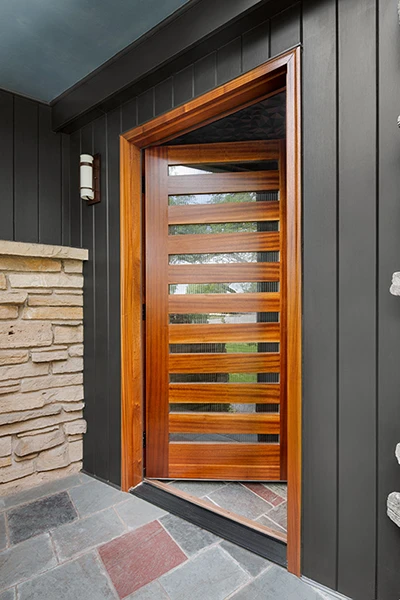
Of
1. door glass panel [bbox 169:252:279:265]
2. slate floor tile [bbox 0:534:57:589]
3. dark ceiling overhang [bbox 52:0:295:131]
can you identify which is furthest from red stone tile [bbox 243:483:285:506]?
dark ceiling overhang [bbox 52:0:295:131]

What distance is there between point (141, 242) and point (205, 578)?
172 cm

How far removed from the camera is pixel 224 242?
2277 millimetres

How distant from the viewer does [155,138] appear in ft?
6.95

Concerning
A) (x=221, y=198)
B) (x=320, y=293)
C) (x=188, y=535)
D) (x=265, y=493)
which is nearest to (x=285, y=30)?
(x=221, y=198)

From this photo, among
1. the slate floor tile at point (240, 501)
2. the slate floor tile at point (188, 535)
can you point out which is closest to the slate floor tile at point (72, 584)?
the slate floor tile at point (188, 535)

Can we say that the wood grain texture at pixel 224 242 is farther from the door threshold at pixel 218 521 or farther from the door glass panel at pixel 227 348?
the door threshold at pixel 218 521

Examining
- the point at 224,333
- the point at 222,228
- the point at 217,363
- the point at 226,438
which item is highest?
the point at 222,228

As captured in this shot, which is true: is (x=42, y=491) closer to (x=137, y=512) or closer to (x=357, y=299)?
(x=137, y=512)

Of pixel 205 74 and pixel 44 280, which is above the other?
pixel 205 74

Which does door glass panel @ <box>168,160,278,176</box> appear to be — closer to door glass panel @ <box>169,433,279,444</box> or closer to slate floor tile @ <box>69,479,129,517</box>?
door glass panel @ <box>169,433,279,444</box>

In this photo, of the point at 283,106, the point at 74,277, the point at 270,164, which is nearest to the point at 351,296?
the point at 270,164

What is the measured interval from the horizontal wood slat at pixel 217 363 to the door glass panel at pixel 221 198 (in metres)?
0.96

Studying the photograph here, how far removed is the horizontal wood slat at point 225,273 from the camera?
89.2 inches

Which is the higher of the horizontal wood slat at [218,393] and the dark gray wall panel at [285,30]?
the dark gray wall panel at [285,30]
